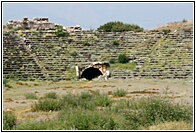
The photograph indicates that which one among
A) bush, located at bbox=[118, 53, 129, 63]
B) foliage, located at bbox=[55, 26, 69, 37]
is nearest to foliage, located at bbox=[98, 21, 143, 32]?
foliage, located at bbox=[55, 26, 69, 37]

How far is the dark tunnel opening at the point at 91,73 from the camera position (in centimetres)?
4019

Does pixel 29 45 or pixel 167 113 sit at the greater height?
pixel 29 45

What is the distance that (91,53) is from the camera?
135 ft

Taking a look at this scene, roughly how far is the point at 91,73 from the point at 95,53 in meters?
2.25

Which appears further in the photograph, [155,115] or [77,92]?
[77,92]

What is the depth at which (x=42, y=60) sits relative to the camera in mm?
39344

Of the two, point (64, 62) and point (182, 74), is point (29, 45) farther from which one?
point (182, 74)

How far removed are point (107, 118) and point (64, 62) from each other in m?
29.9

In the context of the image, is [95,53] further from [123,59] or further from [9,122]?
[9,122]

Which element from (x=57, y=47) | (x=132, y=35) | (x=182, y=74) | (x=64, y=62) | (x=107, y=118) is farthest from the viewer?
(x=132, y=35)

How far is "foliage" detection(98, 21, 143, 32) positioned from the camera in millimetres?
48281

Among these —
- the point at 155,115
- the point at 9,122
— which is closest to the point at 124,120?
the point at 155,115

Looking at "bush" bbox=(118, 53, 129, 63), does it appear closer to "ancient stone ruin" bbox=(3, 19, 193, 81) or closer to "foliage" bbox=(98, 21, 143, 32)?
"ancient stone ruin" bbox=(3, 19, 193, 81)

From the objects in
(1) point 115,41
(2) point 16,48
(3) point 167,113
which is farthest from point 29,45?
(3) point 167,113
